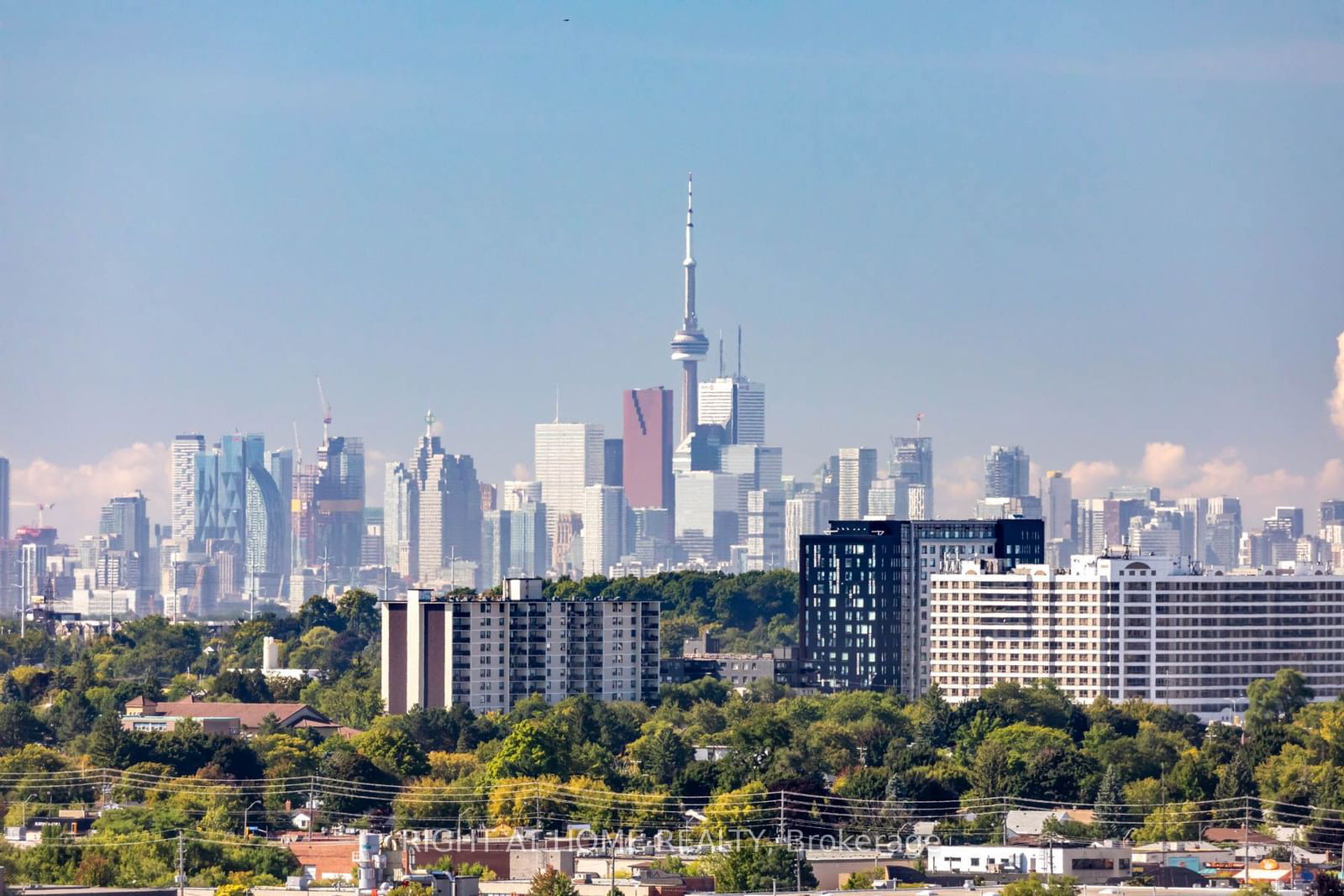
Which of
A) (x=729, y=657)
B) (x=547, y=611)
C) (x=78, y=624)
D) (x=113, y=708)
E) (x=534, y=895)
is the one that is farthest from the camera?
(x=78, y=624)

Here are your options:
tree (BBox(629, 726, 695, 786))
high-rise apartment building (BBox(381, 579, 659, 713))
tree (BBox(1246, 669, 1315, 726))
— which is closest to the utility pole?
tree (BBox(629, 726, 695, 786))

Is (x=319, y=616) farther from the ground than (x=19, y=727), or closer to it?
farther from the ground

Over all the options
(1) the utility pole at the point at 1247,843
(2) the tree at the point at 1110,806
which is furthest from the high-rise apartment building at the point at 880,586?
(1) the utility pole at the point at 1247,843

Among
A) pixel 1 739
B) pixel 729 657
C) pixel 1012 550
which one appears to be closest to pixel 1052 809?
pixel 1 739

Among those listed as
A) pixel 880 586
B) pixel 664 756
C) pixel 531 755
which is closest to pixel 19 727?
pixel 531 755

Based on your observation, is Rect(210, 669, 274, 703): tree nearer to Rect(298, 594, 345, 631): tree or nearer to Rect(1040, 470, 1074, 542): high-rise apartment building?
Rect(298, 594, 345, 631): tree

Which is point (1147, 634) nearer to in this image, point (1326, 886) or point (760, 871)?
point (760, 871)

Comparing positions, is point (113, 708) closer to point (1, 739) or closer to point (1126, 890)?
point (1, 739)
